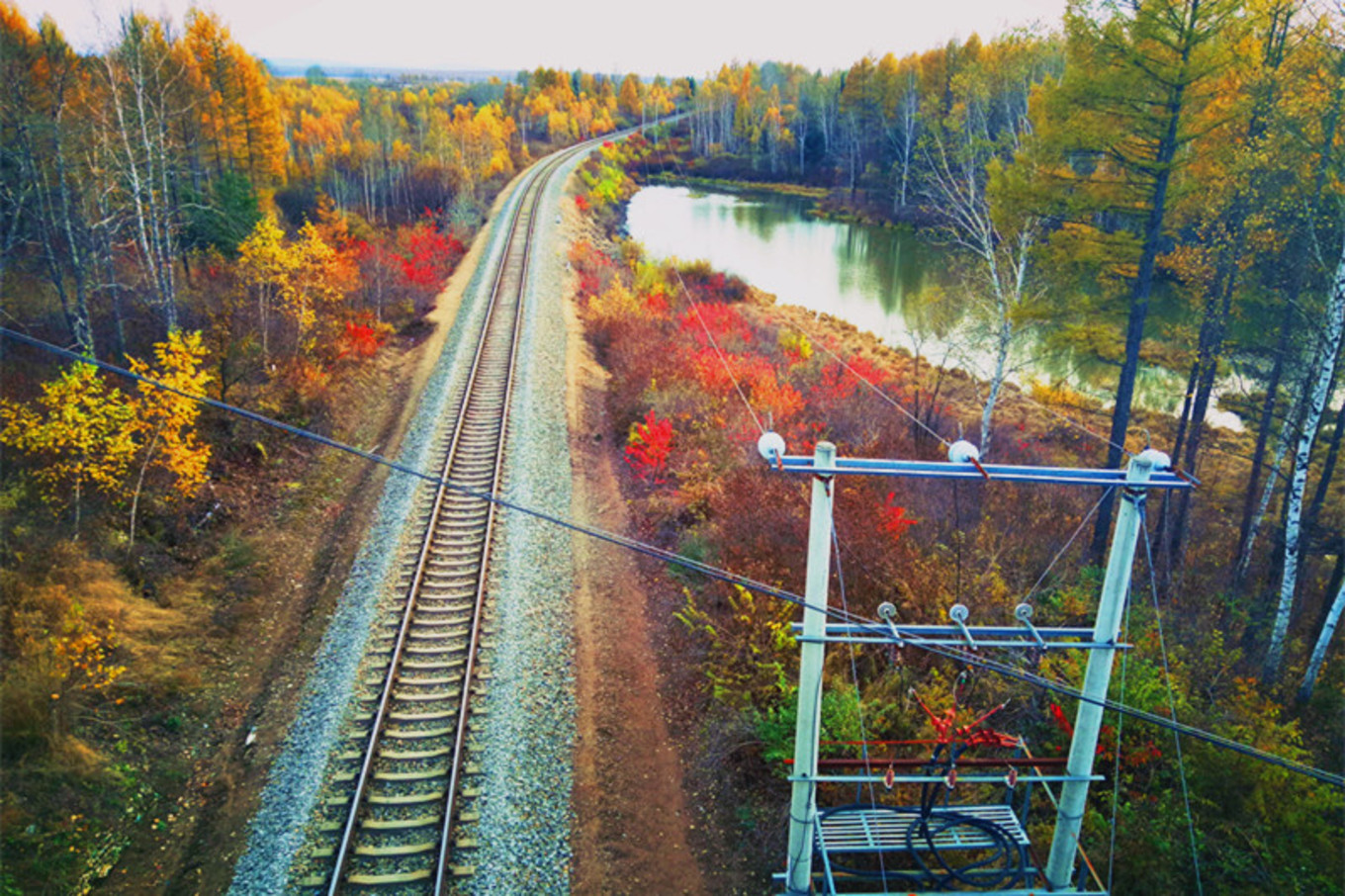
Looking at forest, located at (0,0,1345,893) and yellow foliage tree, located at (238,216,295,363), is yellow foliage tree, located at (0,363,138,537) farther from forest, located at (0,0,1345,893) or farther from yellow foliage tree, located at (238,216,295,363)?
yellow foliage tree, located at (238,216,295,363)

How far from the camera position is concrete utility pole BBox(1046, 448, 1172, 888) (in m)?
6.69

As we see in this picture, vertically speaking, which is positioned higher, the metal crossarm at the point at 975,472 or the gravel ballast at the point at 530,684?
the metal crossarm at the point at 975,472

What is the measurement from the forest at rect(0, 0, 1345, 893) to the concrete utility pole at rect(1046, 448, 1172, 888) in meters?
0.37

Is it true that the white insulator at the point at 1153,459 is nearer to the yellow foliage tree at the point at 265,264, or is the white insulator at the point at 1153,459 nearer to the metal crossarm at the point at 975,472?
the metal crossarm at the point at 975,472

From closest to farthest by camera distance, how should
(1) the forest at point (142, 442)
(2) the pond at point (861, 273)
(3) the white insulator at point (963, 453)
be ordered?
(3) the white insulator at point (963, 453) → (1) the forest at point (142, 442) → (2) the pond at point (861, 273)

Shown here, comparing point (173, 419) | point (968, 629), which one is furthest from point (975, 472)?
point (173, 419)

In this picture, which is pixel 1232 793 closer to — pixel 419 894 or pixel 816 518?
pixel 816 518

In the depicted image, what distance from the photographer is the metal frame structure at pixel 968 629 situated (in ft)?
21.7

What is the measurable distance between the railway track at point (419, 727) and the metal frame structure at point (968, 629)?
2.92 meters

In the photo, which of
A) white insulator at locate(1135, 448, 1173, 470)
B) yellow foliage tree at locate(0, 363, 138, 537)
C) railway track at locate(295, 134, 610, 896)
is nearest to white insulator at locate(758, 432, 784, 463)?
railway track at locate(295, 134, 610, 896)

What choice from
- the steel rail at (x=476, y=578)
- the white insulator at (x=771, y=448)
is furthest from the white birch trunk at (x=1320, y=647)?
the steel rail at (x=476, y=578)

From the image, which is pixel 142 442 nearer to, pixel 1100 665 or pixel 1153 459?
pixel 1100 665

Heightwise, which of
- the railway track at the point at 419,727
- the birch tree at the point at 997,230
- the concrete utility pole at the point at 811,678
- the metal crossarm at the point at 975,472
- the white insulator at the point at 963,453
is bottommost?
the railway track at the point at 419,727

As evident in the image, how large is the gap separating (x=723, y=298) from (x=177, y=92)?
21.9 meters
